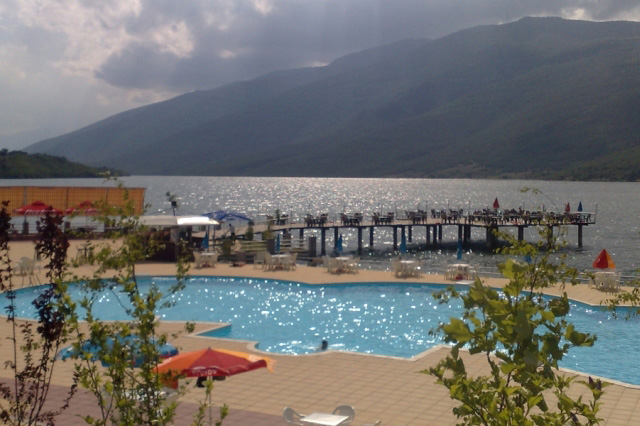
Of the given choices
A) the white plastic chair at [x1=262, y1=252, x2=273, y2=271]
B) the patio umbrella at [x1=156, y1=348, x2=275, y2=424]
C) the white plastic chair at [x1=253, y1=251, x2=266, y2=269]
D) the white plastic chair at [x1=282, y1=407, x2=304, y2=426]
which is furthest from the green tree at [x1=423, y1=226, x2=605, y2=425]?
the white plastic chair at [x1=253, y1=251, x2=266, y2=269]

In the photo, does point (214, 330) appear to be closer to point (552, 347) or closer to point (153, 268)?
point (153, 268)

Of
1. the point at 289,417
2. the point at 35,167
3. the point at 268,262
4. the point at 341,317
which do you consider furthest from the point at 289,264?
the point at 35,167

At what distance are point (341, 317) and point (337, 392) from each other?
26.3ft

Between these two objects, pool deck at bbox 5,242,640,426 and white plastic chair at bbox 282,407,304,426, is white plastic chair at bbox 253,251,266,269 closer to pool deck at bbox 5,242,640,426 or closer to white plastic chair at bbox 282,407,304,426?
pool deck at bbox 5,242,640,426

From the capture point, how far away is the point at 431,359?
12500 millimetres

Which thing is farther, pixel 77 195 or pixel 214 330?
pixel 77 195

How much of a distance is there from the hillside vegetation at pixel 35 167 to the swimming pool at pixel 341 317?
152175mm

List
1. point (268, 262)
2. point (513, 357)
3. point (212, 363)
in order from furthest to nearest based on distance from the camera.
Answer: point (268, 262) → point (212, 363) → point (513, 357)

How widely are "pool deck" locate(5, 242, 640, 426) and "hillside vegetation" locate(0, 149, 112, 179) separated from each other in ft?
531

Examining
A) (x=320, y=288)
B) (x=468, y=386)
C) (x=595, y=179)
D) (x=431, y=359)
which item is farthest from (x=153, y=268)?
(x=595, y=179)

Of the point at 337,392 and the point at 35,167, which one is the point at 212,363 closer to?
the point at 337,392

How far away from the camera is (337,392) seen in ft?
34.3

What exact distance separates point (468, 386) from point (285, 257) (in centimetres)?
2231

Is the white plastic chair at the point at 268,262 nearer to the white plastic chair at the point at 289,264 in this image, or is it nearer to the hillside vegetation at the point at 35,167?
the white plastic chair at the point at 289,264
